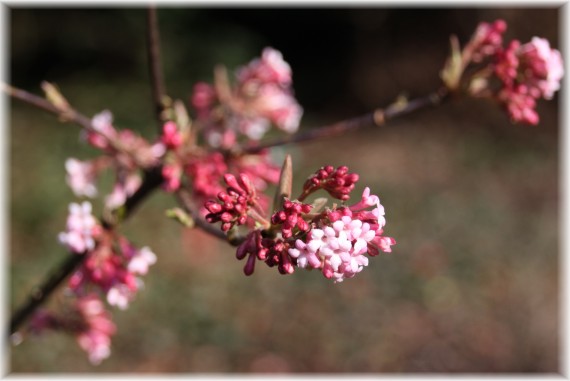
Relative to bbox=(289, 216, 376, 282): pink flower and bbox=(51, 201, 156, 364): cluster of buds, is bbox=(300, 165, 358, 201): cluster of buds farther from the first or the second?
bbox=(51, 201, 156, 364): cluster of buds

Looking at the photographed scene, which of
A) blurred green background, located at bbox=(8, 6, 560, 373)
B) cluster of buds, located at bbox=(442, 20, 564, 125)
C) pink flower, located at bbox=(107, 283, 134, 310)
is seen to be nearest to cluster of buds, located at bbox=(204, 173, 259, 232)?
pink flower, located at bbox=(107, 283, 134, 310)

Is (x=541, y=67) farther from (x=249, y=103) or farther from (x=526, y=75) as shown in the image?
(x=249, y=103)

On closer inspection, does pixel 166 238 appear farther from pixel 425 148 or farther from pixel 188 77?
pixel 425 148

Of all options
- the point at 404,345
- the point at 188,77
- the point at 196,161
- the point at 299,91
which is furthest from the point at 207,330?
the point at 299,91

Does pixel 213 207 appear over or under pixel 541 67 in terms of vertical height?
over

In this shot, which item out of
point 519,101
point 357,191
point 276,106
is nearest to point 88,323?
point 276,106
